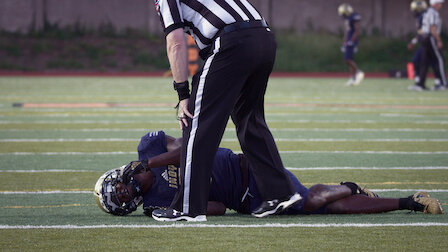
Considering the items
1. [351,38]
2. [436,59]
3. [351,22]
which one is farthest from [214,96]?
[351,22]

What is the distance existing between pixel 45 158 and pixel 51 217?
127 inches

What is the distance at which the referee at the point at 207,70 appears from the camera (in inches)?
175

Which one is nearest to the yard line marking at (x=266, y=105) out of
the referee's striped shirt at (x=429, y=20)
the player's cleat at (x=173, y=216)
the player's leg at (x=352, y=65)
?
the referee's striped shirt at (x=429, y=20)

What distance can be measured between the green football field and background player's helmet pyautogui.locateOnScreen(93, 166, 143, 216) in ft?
0.29

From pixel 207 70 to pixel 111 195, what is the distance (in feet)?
3.28

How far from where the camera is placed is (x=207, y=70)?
14.8 feet

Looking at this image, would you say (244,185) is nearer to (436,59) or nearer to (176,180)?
(176,180)

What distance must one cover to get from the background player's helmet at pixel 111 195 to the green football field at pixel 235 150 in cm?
9

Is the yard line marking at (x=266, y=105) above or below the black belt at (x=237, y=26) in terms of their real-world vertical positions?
below

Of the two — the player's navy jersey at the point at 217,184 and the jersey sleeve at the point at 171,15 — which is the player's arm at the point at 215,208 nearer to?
the player's navy jersey at the point at 217,184

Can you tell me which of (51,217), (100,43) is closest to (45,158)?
(51,217)

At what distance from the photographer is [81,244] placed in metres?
3.96

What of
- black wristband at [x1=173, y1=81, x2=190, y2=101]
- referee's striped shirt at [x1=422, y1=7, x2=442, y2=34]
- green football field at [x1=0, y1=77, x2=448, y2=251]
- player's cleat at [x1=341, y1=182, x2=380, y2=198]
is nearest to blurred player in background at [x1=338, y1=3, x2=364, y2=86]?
referee's striped shirt at [x1=422, y1=7, x2=442, y2=34]

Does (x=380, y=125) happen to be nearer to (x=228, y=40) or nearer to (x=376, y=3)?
(x=228, y=40)
